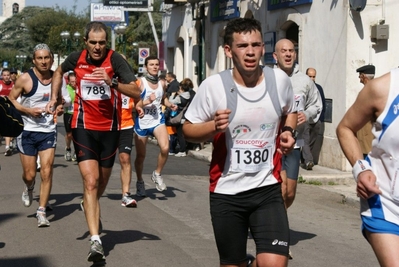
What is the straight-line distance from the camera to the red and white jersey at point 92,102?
8.16 m

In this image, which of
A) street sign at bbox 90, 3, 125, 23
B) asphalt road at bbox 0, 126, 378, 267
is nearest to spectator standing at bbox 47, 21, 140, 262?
asphalt road at bbox 0, 126, 378, 267

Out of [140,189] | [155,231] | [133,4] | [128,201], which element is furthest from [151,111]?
[133,4]

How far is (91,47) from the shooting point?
Result: 26.1 ft

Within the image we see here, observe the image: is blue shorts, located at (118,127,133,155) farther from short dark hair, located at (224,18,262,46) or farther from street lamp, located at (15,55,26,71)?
street lamp, located at (15,55,26,71)

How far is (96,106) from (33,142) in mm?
2287

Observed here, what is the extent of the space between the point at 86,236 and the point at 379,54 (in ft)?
28.6

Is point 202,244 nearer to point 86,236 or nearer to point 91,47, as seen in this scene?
point 86,236

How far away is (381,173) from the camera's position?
183 inches

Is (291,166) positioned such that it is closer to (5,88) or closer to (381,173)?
(381,173)

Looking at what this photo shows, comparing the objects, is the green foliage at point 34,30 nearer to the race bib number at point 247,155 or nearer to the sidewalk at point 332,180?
the sidewalk at point 332,180

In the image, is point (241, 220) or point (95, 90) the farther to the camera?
point (95, 90)

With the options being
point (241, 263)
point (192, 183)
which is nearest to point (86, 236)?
point (241, 263)

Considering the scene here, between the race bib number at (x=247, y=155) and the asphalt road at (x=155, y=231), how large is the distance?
2.37m

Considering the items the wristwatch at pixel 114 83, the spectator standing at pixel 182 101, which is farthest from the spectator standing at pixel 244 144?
the spectator standing at pixel 182 101
